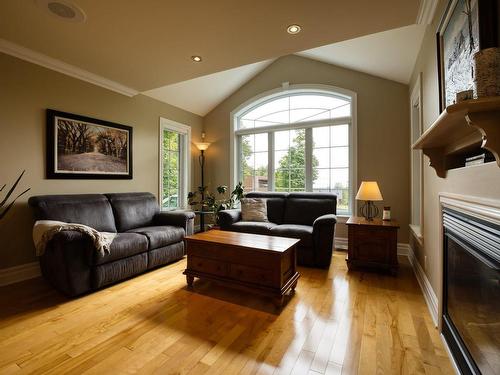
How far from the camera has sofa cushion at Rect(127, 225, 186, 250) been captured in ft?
9.71

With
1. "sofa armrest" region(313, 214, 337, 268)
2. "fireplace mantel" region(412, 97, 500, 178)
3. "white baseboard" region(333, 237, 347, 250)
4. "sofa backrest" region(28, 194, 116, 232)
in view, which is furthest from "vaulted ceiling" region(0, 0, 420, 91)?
"white baseboard" region(333, 237, 347, 250)

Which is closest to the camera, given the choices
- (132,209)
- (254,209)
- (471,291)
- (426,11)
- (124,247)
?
(471,291)

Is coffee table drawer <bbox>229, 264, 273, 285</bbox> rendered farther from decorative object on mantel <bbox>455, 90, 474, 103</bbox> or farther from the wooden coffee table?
decorative object on mantel <bbox>455, 90, 474, 103</bbox>

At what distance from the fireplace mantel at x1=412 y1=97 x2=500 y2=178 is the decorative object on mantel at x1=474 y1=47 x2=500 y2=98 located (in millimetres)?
88

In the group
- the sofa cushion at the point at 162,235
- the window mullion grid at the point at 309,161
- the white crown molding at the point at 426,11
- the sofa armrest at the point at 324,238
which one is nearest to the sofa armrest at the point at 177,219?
the sofa cushion at the point at 162,235

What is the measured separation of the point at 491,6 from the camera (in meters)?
1.09

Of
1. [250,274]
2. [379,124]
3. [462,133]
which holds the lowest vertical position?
[250,274]

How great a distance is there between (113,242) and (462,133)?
298 cm

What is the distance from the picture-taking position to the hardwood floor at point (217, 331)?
4.78ft

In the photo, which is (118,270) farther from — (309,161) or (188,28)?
(309,161)

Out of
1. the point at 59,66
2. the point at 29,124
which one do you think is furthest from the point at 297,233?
the point at 59,66

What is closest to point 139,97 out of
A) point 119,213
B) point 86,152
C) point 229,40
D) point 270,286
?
point 86,152

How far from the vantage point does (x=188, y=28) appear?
2.26 metres

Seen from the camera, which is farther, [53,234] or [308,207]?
[308,207]
